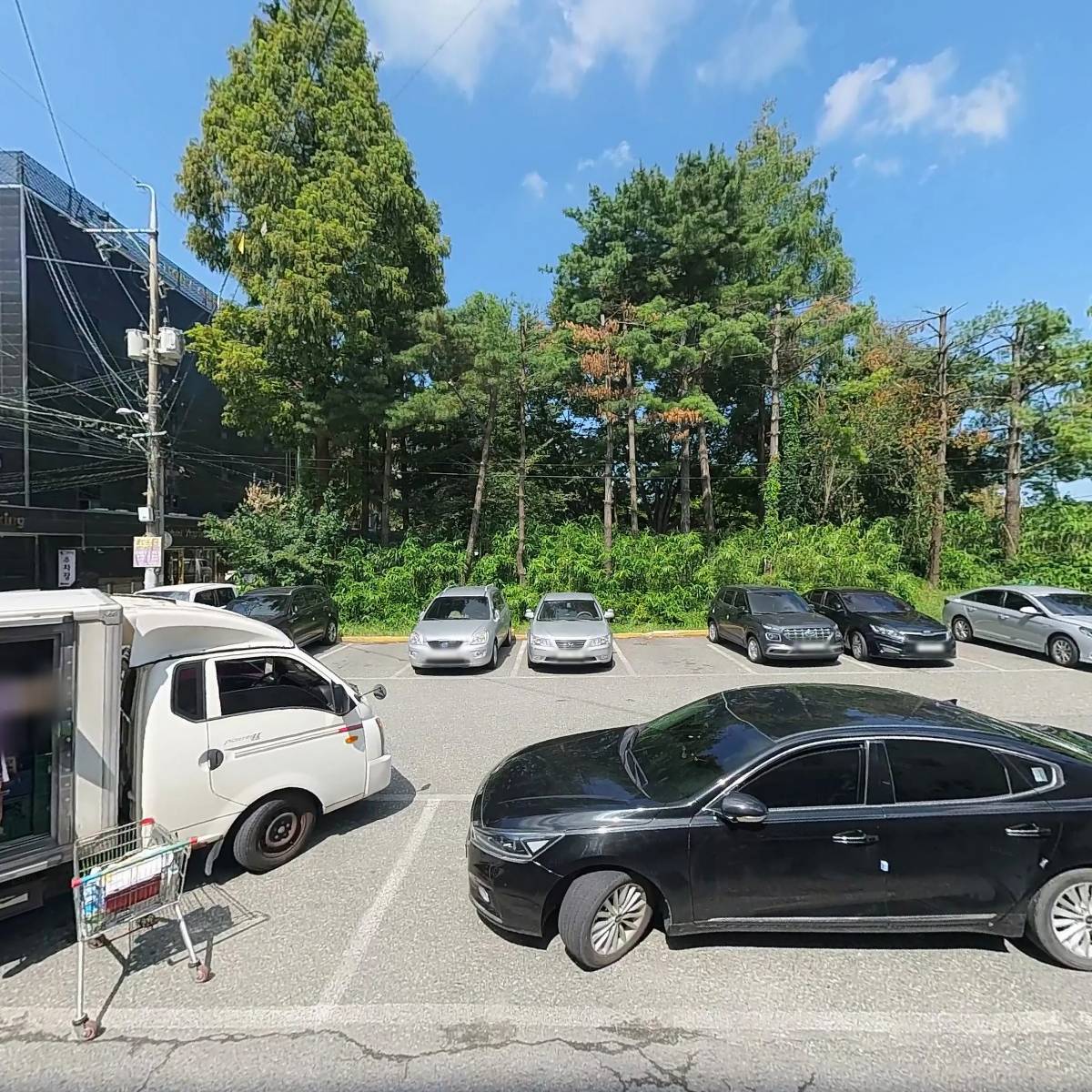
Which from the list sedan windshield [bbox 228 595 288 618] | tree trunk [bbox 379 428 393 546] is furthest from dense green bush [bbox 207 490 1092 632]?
sedan windshield [bbox 228 595 288 618]

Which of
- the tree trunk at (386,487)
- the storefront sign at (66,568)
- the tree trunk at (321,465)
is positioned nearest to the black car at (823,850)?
the tree trunk at (386,487)

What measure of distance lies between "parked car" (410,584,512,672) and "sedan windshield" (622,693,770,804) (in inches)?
279

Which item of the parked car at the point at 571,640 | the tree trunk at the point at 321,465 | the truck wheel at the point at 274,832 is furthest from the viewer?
the tree trunk at the point at 321,465

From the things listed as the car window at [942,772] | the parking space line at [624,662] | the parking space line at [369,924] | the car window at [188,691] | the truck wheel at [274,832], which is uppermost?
the car window at [188,691]

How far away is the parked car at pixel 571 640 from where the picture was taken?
11430 mm

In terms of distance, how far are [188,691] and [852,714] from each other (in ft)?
14.9

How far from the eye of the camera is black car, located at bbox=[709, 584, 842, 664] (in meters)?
11.6

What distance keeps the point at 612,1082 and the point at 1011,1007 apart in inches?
84.8

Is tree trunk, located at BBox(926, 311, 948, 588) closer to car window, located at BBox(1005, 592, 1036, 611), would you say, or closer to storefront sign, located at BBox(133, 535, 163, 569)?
car window, located at BBox(1005, 592, 1036, 611)

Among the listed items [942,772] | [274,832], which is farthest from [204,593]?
[942,772]

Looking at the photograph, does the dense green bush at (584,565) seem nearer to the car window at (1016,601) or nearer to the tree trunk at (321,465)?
the tree trunk at (321,465)

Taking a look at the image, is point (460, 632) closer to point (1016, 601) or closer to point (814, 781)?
point (814, 781)

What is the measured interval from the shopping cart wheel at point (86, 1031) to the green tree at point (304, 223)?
1633 centimetres

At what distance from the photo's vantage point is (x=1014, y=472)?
2038 centimetres
